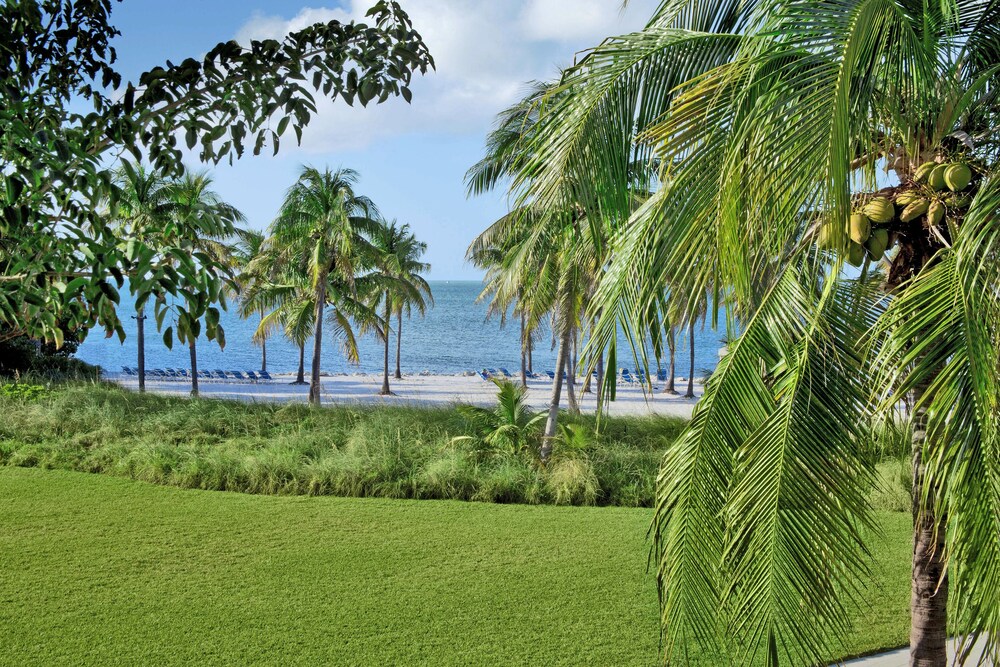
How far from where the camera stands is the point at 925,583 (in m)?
4.27

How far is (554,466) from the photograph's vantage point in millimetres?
12578

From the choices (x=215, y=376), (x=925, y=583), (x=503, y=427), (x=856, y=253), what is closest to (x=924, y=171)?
(x=856, y=253)

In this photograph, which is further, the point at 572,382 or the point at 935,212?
the point at 572,382

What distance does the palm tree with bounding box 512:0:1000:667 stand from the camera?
285 centimetres

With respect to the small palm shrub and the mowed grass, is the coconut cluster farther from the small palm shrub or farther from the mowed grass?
the small palm shrub

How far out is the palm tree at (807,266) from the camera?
9.36 ft

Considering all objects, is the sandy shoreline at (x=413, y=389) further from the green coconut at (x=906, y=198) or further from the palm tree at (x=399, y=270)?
the green coconut at (x=906, y=198)

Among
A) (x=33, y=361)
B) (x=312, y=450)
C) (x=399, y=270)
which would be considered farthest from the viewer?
(x=399, y=270)

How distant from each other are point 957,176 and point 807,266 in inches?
35.8

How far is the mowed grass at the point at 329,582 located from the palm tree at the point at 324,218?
491 inches

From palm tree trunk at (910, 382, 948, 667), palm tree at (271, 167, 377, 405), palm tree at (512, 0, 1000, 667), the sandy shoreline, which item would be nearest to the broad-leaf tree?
palm tree at (512, 0, 1000, 667)

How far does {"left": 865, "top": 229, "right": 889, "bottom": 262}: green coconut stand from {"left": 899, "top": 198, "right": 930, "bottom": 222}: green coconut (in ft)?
0.38

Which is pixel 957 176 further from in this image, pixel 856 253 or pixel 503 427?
pixel 503 427

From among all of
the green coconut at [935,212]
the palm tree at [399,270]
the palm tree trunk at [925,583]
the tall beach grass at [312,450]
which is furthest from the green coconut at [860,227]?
the palm tree at [399,270]
